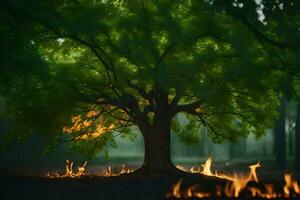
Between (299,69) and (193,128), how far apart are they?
28.2 ft

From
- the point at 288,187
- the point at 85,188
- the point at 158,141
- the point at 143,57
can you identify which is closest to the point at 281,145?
the point at 158,141

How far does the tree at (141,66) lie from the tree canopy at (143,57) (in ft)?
0.15

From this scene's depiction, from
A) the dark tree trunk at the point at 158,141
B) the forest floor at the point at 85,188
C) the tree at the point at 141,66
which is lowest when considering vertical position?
the forest floor at the point at 85,188

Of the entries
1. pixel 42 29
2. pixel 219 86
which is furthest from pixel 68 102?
pixel 219 86

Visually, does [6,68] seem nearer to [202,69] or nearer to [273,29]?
[202,69]

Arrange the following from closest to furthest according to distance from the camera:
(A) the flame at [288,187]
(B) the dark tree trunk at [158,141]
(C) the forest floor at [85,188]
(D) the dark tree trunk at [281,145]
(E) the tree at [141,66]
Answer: (A) the flame at [288,187]
(C) the forest floor at [85,188]
(E) the tree at [141,66]
(B) the dark tree trunk at [158,141]
(D) the dark tree trunk at [281,145]

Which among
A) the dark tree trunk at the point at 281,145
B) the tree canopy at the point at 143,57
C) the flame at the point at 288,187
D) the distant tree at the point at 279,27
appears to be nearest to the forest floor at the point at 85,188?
the flame at the point at 288,187

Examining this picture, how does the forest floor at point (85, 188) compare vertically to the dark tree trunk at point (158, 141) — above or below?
below

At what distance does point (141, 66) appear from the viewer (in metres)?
20.0

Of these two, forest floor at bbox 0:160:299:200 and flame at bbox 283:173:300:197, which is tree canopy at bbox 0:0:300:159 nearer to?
forest floor at bbox 0:160:299:200

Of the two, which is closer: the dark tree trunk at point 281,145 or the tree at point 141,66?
the tree at point 141,66

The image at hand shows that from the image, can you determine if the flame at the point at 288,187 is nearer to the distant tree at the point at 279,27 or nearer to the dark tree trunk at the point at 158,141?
the distant tree at the point at 279,27

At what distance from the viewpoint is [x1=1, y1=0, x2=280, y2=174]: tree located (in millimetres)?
17531

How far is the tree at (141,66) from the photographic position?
17.5 m
